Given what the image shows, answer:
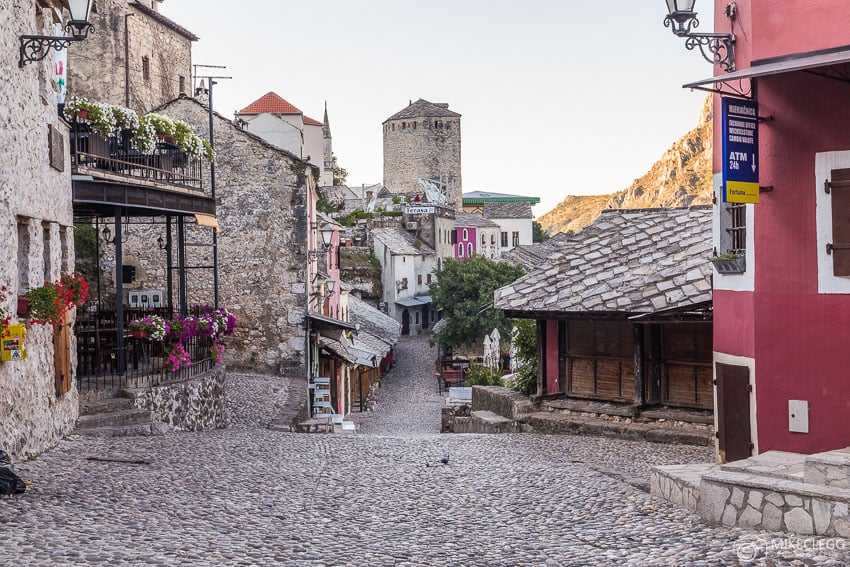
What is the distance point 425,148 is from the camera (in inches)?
4013

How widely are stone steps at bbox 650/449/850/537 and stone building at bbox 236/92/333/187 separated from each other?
19848 millimetres

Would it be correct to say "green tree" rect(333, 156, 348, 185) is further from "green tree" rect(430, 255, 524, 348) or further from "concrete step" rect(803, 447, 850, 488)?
"concrete step" rect(803, 447, 850, 488)

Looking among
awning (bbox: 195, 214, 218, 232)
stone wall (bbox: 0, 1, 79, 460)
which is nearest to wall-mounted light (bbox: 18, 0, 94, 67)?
stone wall (bbox: 0, 1, 79, 460)

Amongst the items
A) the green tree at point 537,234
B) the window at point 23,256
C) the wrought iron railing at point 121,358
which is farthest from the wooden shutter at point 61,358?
A: the green tree at point 537,234

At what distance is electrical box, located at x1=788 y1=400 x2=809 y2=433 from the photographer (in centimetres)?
981

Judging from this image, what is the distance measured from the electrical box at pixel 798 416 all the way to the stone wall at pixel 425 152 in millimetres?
91931

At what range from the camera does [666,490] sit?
9500 millimetres

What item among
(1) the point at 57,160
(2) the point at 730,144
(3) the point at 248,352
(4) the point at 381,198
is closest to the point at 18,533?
(1) the point at 57,160

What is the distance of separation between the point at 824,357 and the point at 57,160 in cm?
977

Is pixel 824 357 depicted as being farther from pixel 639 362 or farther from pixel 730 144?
pixel 639 362

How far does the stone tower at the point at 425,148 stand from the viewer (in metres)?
102

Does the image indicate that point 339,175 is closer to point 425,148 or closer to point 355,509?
point 425,148

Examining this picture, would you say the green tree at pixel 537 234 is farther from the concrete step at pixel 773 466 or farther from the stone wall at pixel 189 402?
the concrete step at pixel 773 466

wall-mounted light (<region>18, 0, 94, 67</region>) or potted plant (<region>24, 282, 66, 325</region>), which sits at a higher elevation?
wall-mounted light (<region>18, 0, 94, 67</region>)
